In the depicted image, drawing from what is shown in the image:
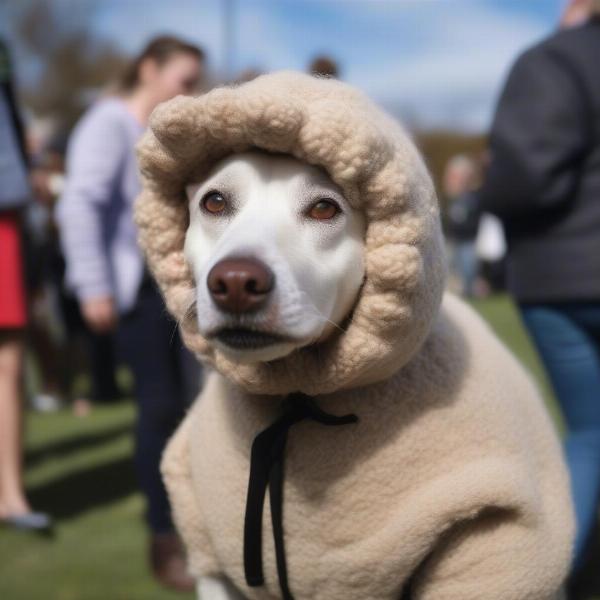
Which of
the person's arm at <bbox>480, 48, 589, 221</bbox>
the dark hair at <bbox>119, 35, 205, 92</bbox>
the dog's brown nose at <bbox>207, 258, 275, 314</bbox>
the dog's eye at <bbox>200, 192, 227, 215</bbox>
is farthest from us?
the dark hair at <bbox>119, 35, 205, 92</bbox>

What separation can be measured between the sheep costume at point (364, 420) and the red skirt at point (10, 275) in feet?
6.35

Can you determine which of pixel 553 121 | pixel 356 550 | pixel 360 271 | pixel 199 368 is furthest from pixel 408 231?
pixel 199 368

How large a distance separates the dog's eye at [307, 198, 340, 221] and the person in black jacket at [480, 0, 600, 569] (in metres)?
1.23

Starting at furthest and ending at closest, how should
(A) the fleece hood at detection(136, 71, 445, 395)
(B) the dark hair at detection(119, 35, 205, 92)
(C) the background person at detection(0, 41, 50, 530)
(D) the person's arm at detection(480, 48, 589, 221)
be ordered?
(C) the background person at detection(0, 41, 50, 530) → (B) the dark hair at detection(119, 35, 205, 92) → (D) the person's arm at detection(480, 48, 589, 221) → (A) the fleece hood at detection(136, 71, 445, 395)

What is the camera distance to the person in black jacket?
9.41 ft

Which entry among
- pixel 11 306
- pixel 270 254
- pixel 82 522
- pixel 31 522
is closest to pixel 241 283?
pixel 270 254

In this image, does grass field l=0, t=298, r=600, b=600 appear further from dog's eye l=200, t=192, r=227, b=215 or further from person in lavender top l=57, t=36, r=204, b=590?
dog's eye l=200, t=192, r=227, b=215

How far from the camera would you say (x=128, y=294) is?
3.43 meters

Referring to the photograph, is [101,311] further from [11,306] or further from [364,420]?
[364,420]

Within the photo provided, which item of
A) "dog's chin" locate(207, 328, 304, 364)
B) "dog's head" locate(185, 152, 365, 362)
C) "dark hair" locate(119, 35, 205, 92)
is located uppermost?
"dog's head" locate(185, 152, 365, 362)

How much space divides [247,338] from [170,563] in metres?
1.91

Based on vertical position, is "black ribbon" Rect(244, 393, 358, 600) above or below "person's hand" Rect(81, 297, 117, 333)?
above

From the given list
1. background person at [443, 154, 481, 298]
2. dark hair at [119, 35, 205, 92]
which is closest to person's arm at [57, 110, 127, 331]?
dark hair at [119, 35, 205, 92]

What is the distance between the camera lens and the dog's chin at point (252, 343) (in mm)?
1728
